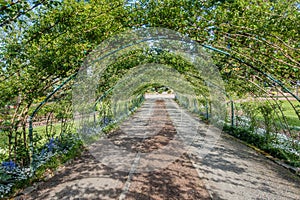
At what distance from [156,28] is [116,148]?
4.37 metres

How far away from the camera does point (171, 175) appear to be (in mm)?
5031

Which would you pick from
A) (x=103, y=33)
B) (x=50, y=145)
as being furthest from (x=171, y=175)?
(x=103, y=33)

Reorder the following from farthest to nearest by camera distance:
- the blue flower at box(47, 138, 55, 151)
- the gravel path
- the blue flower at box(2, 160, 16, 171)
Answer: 1. the blue flower at box(47, 138, 55, 151)
2. the blue flower at box(2, 160, 16, 171)
3. the gravel path

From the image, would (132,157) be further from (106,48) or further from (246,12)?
(246,12)

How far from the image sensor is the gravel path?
4.12 m

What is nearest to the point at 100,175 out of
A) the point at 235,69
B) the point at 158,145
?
the point at 158,145

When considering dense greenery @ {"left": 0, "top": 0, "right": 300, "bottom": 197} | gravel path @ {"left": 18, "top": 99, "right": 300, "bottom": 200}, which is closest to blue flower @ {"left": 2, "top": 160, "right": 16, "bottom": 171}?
dense greenery @ {"left": 0, "top": 0, "right": 300, "bottom": 197}

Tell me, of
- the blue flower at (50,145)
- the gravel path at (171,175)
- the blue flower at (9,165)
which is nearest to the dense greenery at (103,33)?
the blue flower at (9,165)

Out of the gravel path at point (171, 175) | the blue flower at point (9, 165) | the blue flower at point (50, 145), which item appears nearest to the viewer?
the gravel path at point (171, 175)

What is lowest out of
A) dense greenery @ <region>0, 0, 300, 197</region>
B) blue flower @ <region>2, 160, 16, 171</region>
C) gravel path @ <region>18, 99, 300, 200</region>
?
gravel path @ <region>18, 99, 300, 200</region>

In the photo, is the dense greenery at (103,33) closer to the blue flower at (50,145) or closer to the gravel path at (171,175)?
the blue flower at (50,145)

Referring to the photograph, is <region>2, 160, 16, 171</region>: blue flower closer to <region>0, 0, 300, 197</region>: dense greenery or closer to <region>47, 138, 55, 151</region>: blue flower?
<region>0, 0, 300, 197</region>: dense greenery

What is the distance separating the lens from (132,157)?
6590 millimetres

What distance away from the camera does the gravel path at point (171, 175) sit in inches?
162
